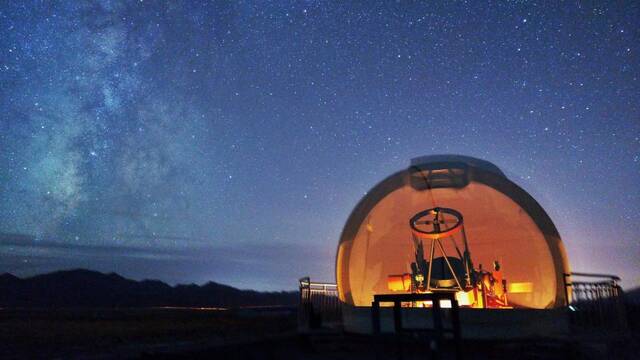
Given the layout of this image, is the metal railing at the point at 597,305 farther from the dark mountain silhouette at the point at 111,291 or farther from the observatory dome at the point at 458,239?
the dark mountain silhouette at the point at 111,291

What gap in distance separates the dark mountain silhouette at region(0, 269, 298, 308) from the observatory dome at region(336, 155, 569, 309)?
4570 cm

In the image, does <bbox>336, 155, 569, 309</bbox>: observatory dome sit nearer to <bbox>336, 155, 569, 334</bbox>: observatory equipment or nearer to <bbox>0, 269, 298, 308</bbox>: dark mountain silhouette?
<bbox>336, 155, 569, 334</bbox>: observatory equipment

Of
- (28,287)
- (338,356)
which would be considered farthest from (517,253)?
(28,287)

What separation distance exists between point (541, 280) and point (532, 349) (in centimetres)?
746

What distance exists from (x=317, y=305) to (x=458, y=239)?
25.5 feet

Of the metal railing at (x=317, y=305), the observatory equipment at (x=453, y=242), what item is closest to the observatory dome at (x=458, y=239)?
the observatory equipment at (x=453, y=242)

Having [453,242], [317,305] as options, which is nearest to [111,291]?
[317,305]

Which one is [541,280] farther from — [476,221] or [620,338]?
[620,338]

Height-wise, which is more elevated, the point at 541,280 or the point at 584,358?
the point at 541,280

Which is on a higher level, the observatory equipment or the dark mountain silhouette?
the observatory equipment

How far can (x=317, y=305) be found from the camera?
53.9 ft

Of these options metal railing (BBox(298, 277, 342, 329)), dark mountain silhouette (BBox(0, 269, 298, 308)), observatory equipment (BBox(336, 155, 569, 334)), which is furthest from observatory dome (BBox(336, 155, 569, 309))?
dark mountain silhouette (BBox(0, 269, 298, 308))

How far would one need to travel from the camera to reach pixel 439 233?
14.9 metres

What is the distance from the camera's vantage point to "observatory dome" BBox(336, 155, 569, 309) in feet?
50.7
